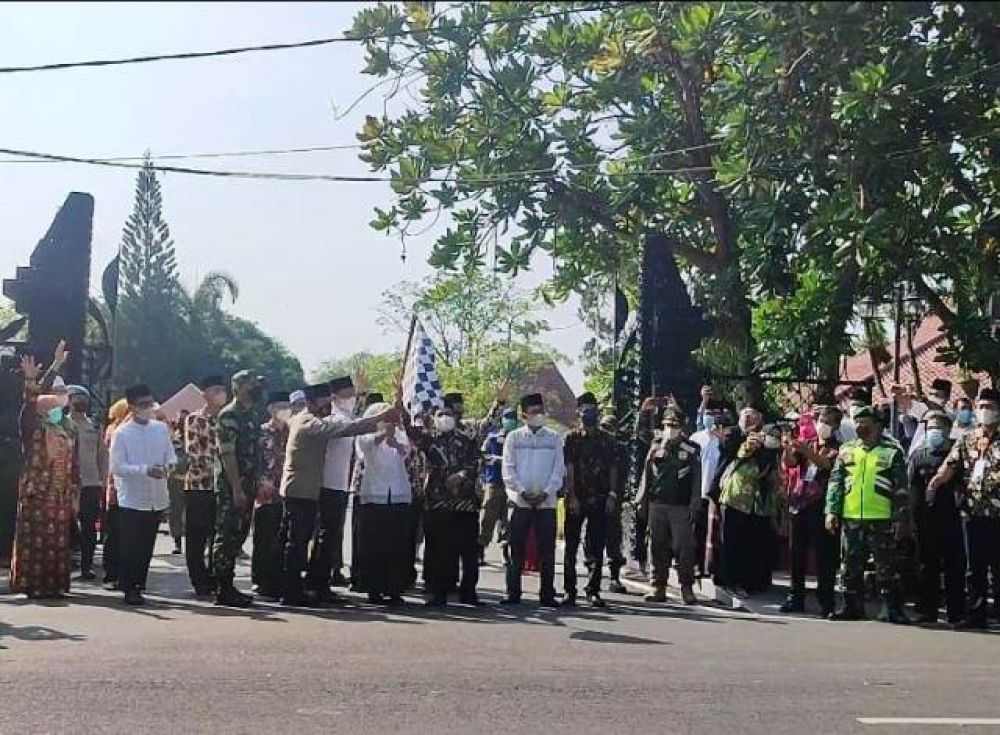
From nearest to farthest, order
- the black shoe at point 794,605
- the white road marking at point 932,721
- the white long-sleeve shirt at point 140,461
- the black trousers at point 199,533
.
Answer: the white road marking at point 932,721 < the black trousers at point 199,533 < the white long-sleeve shirt at point 140,461 < the black shoe at point 794,605

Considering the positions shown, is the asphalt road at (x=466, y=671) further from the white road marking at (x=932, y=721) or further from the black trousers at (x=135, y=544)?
the black trousers at (x=135, y=544)

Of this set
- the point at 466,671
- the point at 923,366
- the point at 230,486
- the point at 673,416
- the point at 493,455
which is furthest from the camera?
the point at 923,366

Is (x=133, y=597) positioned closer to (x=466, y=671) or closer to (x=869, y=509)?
(x=466, y=671)

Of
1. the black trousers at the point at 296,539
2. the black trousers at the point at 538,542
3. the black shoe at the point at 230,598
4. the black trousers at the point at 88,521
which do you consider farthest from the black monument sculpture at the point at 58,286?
the black trousers at the point at 538,542

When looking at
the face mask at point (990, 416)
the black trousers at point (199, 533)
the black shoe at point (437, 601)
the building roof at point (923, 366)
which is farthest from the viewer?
the building roof at point (923, 366)

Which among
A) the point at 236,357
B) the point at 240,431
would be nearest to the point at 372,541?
the point at 240,431

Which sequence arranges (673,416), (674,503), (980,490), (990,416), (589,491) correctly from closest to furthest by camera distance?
1. (990,416)
2. (980,490)
3. (589,491)
4. (674,503)
5. (673,416)

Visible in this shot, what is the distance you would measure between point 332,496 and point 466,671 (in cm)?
392

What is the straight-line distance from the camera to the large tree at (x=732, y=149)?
4.67 m

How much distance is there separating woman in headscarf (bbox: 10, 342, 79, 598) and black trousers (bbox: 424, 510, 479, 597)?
3.18 m

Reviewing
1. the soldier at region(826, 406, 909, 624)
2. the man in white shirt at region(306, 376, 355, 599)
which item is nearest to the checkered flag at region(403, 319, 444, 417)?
the man in white shirt at region(306, 376, 355, 599)

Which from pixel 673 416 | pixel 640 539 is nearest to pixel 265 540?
pixel 673 416

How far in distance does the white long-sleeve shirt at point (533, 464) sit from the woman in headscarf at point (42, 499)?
13.0 feet

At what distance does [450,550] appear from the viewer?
11859 millimetres
